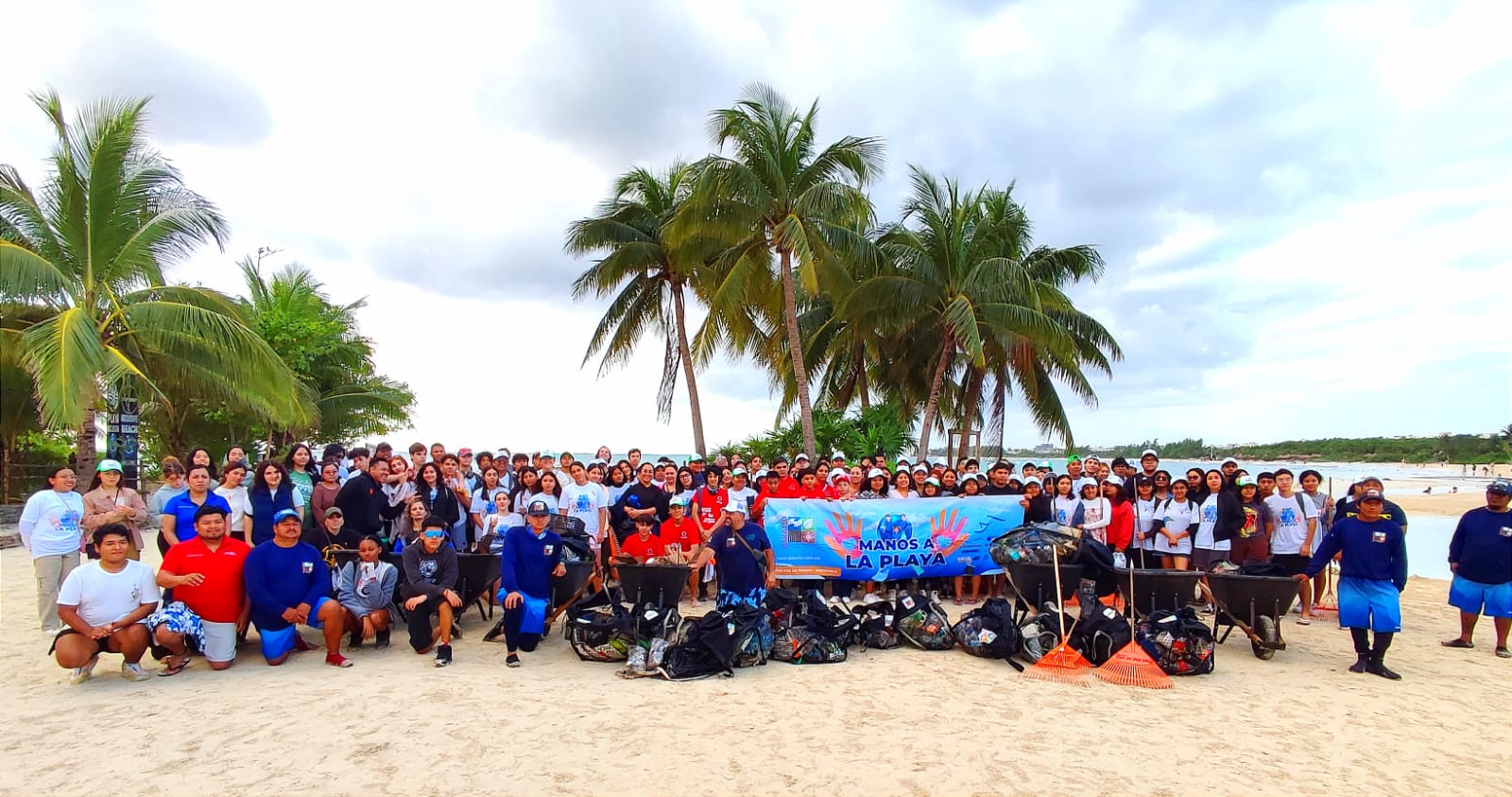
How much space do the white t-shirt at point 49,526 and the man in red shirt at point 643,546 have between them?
15.9 ft

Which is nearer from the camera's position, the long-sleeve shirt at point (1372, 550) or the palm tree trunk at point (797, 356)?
the long-sleeve shirt at point (1372, 550)

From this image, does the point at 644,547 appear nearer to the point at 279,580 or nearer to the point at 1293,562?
the point at 279,580

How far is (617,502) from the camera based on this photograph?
927cm

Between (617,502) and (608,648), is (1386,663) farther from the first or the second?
(617,502)

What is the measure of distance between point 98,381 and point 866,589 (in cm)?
1132

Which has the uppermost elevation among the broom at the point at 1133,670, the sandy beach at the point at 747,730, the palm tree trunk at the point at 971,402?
the palm tree trunk at the point at 971,402

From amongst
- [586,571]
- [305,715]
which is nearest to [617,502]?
[586,571]

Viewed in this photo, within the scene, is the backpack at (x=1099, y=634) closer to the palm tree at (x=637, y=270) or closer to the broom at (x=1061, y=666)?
the broom at (x=1061, y=666)

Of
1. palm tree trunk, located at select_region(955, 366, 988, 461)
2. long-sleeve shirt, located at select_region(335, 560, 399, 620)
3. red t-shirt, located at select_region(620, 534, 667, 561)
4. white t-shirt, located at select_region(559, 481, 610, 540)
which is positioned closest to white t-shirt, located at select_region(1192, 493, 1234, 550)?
red t-shirt, located at select_region(620, 534, 667, 561)

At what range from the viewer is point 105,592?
5.88 metres

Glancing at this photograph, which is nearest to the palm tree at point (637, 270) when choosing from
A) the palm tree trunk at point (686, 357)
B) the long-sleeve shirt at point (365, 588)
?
the palm tree trunk at point (686, 357)

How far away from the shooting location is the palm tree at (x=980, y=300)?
16.7 metres

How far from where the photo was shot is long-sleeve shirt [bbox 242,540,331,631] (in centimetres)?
639

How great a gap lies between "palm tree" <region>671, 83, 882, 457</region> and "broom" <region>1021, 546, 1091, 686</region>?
962 cm
